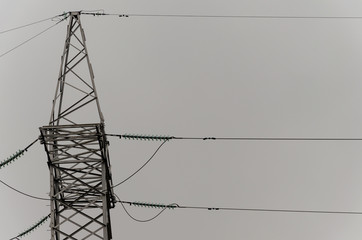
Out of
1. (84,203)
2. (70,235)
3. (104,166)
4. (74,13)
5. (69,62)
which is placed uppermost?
(74,13)

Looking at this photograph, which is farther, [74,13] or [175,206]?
[74,13]

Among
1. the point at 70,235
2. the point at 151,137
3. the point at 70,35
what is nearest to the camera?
the point at 70,235

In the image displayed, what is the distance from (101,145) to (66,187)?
1929mm

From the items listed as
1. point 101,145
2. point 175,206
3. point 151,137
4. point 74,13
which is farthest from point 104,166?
point 74,13

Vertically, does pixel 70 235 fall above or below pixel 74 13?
below

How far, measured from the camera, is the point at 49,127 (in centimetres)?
1535

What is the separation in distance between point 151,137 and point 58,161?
3439mm

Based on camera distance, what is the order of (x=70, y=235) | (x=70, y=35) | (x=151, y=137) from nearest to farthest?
(x=70, y=235) < (x=151, y=137) < (x=70, y=35)

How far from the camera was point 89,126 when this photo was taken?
1515 centimetres

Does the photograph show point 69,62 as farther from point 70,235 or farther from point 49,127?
point 70,235

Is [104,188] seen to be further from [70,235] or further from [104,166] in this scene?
[70,235]

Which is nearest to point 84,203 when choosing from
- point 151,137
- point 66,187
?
point 66,187

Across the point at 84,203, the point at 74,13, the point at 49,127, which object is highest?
the point at 74,13

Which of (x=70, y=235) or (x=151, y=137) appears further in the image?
(x=151, y=137)
